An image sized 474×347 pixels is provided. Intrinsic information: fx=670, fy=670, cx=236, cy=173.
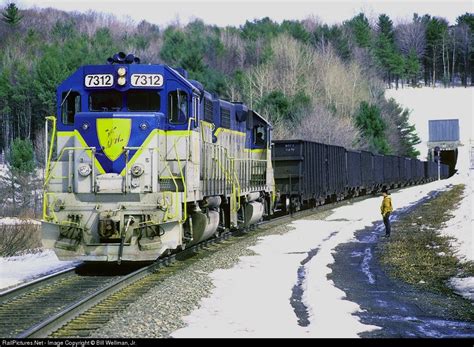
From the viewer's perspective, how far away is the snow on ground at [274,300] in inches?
310

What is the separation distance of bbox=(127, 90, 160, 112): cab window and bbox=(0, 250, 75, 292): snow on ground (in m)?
3.66

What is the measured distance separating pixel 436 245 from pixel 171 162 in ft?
26.7

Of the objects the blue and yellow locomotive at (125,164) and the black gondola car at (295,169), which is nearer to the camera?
the blue and yellow locomotive at (125,164)

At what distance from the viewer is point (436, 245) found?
57.3ft

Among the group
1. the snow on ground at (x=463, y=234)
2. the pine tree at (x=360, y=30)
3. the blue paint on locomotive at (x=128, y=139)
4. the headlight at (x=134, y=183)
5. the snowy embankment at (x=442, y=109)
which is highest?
the pine tree at (x=360, y=30)

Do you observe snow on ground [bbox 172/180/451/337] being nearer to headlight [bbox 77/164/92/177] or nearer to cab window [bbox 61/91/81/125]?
headlight [bbox 77/164/92/177]

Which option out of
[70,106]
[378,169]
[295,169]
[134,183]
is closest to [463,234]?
Answer: [134,183]

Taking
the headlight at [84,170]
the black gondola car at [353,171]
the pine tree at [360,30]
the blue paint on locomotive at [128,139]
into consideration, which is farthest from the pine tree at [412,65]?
the headlight at [84,170]

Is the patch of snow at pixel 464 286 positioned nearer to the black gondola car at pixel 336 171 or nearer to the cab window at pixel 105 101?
the cab window at pixel 105 101

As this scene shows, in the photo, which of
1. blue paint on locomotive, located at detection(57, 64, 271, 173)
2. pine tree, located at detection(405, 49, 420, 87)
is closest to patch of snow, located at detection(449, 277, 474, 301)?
blue paint on locomotive, located at detection(57, 64, 271, 173)

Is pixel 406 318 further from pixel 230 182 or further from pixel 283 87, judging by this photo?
pixel 283 87

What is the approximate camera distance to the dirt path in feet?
26.9

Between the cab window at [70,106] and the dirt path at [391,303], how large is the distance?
19.1 feet
